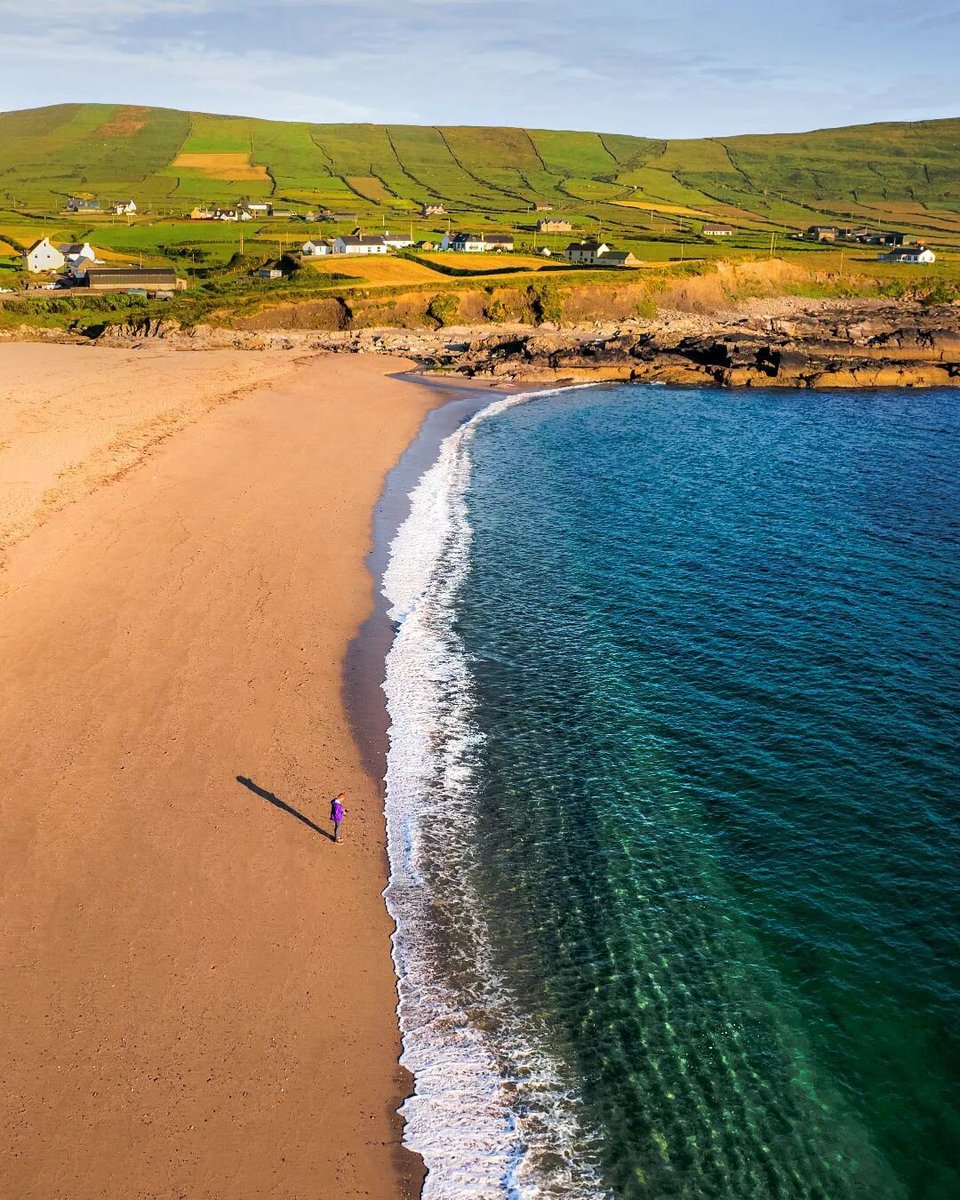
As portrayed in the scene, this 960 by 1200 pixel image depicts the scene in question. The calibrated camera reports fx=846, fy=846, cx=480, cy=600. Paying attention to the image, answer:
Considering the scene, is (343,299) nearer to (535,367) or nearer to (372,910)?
(535,367)

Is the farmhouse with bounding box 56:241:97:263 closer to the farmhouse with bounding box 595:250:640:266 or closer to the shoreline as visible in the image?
the shoreline

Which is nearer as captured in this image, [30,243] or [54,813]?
[54,813]

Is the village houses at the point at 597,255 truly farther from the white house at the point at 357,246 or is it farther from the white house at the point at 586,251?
the white house at the point at 357,246

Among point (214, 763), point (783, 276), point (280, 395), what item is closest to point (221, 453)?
point (280, 395)

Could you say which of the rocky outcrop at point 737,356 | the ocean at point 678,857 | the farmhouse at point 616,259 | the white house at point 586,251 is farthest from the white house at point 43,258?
the ocean at point 678,857

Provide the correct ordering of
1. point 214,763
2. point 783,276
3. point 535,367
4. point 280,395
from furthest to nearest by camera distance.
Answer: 1. point 783,276
2. point 535,367
3. point 280,395
4. point 214,763

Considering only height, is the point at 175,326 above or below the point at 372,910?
above
